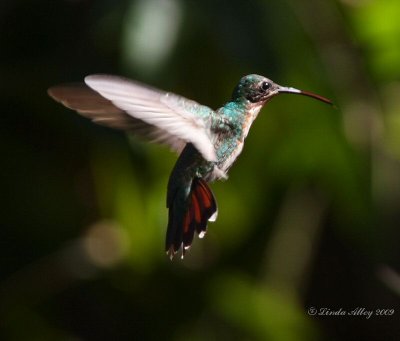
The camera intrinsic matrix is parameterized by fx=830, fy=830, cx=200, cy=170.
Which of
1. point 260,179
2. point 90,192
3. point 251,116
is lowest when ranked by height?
point 90,192

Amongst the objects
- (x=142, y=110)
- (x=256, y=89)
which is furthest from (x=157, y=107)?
(x=256, y=89)

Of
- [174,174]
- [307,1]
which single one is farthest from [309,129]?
[174,174]

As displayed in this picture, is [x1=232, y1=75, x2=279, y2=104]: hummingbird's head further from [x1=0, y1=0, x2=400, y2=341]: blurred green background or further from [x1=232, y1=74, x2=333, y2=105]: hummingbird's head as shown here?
[x1=0, y1=0, x2=400, y2=341]: blurred green background

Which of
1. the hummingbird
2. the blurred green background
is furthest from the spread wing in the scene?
the blurred green background

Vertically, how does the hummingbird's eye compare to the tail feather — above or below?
above

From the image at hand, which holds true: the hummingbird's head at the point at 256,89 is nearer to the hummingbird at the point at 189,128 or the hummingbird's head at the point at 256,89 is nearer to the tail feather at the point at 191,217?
the hummingbird at the point at 189,128

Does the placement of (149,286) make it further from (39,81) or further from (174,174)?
(174,174)

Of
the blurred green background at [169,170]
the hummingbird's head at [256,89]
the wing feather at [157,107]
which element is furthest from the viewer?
the blurred green background at [169,170]

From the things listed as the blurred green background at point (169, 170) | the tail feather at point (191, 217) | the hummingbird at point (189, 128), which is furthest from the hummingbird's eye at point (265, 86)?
the blurred green background at point (169, 170)
